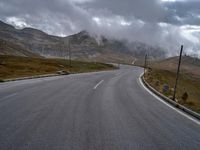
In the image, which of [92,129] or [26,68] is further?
[26,68]

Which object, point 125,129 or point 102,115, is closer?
point 125,129

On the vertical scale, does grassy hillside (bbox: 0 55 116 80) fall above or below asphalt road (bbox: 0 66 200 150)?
below

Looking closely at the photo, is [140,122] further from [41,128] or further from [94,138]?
[41,128]

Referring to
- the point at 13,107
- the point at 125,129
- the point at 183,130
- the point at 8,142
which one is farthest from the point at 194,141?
the point at 13,107

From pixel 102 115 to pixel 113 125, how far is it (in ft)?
4.73

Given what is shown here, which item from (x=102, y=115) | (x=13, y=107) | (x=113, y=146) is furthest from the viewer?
(x=13, y=107)

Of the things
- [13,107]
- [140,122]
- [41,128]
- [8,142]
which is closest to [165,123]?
[140,122]

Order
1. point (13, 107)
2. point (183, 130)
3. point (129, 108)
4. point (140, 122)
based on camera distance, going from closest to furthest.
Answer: point (183, 130) → point (140, 122) → point (13, 107) → point (129, 108)

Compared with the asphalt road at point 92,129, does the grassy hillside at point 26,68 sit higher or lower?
lower

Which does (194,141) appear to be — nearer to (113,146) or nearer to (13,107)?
(113,146)

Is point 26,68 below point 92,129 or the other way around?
below

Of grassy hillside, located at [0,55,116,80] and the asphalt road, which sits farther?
grassy hillside, located at [0,55,116,80]

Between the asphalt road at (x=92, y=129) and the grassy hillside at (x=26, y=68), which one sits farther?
the grassy hillside at (x=26, y=68)

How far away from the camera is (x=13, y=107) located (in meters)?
10.3
